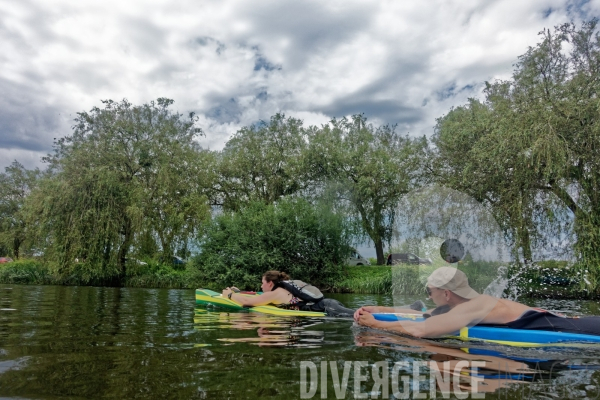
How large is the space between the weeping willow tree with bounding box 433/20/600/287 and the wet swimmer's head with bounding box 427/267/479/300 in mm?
10512

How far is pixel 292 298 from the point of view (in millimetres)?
8641

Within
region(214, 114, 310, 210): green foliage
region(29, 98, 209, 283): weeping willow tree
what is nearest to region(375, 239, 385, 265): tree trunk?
region(214, 114, 310, 210): green foliage

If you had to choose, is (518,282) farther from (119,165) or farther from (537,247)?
(119,165)

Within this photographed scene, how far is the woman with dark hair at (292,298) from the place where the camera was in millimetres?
8258

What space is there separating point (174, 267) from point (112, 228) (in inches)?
163

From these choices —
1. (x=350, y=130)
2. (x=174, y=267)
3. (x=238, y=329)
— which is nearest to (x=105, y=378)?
(x=238, y=329)

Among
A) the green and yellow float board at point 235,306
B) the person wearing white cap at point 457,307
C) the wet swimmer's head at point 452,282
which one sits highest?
the wet swimmer's head at point 452,282

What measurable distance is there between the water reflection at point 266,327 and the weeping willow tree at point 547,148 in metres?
10.3

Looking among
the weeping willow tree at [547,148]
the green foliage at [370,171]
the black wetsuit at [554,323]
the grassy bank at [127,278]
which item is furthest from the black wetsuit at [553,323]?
the grassy bank at [127,278]

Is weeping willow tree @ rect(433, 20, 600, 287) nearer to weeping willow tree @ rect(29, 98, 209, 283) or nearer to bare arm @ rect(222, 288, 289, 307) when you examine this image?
bare arm @ rect(222, 288, 289, 307)

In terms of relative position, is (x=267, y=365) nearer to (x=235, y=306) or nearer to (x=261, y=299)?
(x=261, y=299)

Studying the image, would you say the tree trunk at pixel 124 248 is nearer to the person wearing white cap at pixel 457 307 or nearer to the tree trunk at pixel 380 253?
the tree trunk at pixel 380 253

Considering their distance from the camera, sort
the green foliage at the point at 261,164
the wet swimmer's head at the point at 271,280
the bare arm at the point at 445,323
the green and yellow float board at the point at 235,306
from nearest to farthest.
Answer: the bare arm at the point at 445,323, the green and yellow float board at the point at 235,306, the wet swimmer's head at the point at 271,280, the green foliage at the point at 261,164

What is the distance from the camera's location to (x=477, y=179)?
1620 centimetres
